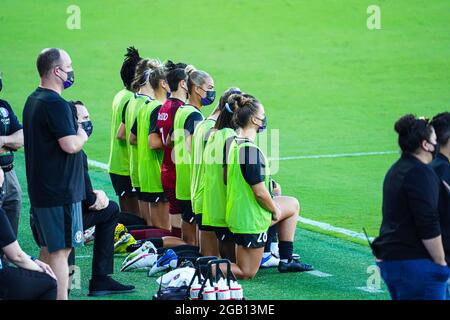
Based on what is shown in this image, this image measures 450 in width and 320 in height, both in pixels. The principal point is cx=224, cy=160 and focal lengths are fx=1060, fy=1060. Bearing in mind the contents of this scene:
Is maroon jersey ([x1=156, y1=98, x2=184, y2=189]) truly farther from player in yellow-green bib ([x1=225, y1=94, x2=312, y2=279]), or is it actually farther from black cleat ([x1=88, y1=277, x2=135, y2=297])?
black cleat ([x1=88, y1=277, x2=135, y2=297])

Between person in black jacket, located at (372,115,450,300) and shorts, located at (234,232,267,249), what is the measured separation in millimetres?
2186

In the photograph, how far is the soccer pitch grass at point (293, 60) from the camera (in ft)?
56.8

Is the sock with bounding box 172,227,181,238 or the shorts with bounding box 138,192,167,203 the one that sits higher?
the shorts with bounding box 138,192,167,203

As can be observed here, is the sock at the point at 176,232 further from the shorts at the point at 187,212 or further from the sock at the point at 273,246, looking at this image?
the sock at the point at 273,246

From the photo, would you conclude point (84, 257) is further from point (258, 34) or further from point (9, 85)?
point (258, 34)

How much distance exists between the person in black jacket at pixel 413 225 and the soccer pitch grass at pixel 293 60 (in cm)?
640

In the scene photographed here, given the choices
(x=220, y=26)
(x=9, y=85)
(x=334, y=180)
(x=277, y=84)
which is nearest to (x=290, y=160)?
(x=334, y=180)

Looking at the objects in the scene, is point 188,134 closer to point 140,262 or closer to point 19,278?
point 140,262

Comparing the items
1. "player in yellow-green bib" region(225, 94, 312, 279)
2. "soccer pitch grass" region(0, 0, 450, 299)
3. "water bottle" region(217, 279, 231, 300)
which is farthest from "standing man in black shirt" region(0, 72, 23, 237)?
"soccer pitch grass" region(0, 0, 450, 299)

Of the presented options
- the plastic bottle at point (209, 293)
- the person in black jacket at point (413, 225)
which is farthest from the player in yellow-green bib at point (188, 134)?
the person in black jacket at point (413, 225)

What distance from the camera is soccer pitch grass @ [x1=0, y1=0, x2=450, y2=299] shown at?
1731cm

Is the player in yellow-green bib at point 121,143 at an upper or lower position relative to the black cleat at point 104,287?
upper

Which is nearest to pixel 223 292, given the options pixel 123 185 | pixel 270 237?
pixel 270 237

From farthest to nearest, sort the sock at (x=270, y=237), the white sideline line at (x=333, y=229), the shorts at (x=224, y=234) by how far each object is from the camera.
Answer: the white sideline line at (x=333, y=229), the sock at (x=270, y=237), the shorts at (x=224, y=234)
